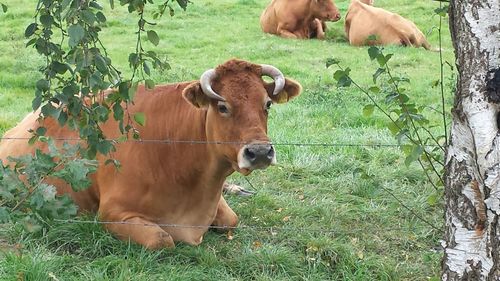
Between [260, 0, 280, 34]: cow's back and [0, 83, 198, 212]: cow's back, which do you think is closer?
[0, 83, 198, 212]: cow's back

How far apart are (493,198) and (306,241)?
2484 mm

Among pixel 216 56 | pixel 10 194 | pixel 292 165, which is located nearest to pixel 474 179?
pixel 10 194

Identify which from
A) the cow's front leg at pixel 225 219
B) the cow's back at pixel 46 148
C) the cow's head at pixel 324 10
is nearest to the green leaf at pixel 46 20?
the cow's back at pixel 46 148

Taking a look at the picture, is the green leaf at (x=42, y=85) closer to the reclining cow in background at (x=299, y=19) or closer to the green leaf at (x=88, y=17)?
the green leaf at (x=88, y=17)

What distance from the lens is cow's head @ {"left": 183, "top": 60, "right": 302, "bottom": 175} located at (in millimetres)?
5207

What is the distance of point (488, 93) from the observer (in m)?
3.22

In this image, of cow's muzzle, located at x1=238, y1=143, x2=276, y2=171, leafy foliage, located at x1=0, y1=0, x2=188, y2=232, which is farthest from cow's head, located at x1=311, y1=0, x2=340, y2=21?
leafy foliage, located at x1=0, y1=0, x2=188, y2=232

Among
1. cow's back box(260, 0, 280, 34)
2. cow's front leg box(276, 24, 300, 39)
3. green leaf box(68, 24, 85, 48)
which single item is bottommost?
cow's front leg box(276, 24, 300, 39)

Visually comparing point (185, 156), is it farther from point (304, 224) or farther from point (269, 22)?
point (269, 22)

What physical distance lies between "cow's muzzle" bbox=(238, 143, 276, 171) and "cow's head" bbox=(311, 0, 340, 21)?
12664 mm

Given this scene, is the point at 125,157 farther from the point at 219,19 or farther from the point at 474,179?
the point at 219,19

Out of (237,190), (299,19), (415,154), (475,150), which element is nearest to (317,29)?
(299,19)

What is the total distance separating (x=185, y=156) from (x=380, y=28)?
37.1 feet

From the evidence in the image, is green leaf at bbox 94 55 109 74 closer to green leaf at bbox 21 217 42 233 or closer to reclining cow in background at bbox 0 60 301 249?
green leaf at bbox 21 217 42 233
